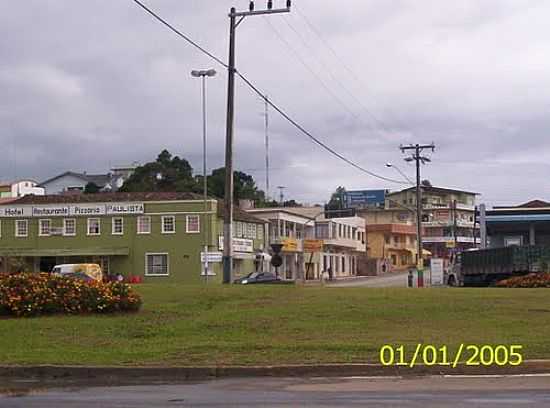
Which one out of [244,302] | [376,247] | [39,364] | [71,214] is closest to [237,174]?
[376,247]

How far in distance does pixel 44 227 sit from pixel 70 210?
287cm

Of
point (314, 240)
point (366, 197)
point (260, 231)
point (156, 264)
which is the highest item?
point (366, 197)

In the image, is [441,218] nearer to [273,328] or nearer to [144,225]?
[144,225]

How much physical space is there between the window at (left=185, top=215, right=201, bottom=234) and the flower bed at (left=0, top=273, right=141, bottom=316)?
182 feet

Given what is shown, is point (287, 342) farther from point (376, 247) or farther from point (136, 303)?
point (376, 247)

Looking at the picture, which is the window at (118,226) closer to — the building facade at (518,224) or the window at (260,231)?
the window at (260,231)

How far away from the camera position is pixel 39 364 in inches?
640

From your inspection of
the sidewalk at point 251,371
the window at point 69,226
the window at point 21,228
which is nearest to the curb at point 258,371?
the sidewalk at point 251,371

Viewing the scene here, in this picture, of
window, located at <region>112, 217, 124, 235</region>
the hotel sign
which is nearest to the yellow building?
window, located at <region>112, 217, 124, 235</region>

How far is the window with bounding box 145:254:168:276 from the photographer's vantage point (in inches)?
3086

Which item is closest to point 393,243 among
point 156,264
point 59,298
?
point 156,264

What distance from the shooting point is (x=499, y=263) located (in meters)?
45.5

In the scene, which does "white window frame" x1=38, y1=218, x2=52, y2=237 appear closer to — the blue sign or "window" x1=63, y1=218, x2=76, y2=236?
"window" x1=63, y1=218, x2=76, y2=236

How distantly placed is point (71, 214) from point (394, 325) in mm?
64548
